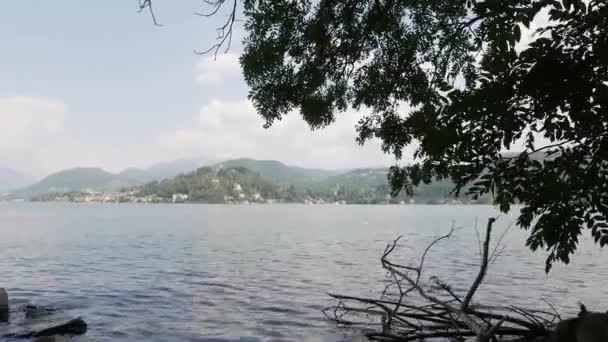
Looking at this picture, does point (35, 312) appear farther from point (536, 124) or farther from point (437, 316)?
point (536, 124)

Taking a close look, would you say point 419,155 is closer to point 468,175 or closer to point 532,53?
point 468,175

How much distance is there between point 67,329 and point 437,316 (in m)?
11.9

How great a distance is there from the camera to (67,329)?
16.6m

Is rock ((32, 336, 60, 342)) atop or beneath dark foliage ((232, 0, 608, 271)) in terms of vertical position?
beneath

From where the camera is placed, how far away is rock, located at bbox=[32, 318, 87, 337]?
53.6ft

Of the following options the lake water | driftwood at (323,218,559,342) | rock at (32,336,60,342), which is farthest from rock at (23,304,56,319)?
driftwood at (323,218,559,342)

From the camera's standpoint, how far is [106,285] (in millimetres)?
27891

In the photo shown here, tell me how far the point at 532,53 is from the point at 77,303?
22.3m

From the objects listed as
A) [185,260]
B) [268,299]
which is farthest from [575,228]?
[185,260]

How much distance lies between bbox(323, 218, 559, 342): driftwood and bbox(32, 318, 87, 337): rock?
28.1 feet

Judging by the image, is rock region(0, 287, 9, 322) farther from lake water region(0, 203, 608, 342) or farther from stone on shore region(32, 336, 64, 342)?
stone on shore region(32, 336, 64, 342)

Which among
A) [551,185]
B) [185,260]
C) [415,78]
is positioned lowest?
[185,260]

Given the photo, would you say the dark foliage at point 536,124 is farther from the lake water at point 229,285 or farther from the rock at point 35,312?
the rock at point 35,312

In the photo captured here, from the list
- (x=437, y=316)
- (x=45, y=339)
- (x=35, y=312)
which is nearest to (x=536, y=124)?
(x=437, y=316)
